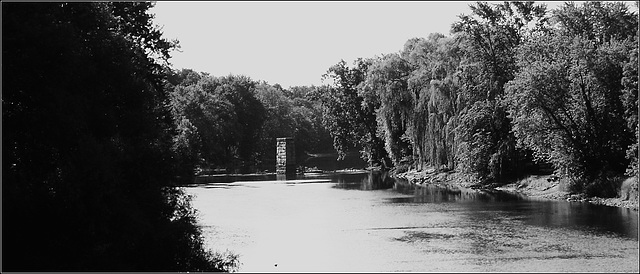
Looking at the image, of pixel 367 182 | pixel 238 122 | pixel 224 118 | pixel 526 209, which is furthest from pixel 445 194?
pixel 238 122

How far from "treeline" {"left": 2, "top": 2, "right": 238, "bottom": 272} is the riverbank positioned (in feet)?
65.7

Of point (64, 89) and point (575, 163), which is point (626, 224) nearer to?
point (575, 163)

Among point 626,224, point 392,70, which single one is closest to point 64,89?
point 626,224

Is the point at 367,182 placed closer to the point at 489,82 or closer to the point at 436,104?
the point at 436,104

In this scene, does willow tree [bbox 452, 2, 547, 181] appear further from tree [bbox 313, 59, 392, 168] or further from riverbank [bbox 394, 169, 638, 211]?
tree [bbox 313, 59, 392, 168]

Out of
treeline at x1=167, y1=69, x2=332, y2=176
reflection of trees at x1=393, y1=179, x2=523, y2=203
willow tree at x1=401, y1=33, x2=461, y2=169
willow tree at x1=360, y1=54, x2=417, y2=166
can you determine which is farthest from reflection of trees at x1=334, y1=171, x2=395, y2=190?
treeline at x1=167, y1=69, x2=332, y2=176

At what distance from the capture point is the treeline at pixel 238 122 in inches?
3494

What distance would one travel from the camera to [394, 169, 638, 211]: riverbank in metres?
34.8

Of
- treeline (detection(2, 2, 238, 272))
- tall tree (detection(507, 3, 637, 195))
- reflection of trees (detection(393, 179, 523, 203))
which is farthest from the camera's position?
→ reflection of trees (detection(393, 179, 523, 203))

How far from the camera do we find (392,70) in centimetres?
6175

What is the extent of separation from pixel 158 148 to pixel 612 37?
85.9 ft

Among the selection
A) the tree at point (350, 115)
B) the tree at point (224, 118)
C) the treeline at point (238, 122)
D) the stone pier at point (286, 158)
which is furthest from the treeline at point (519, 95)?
the tree at point (224, 118)

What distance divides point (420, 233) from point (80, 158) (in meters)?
12.9

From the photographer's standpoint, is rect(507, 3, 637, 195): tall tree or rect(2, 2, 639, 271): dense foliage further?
rect(507, 3, 637, 195): tall tree
